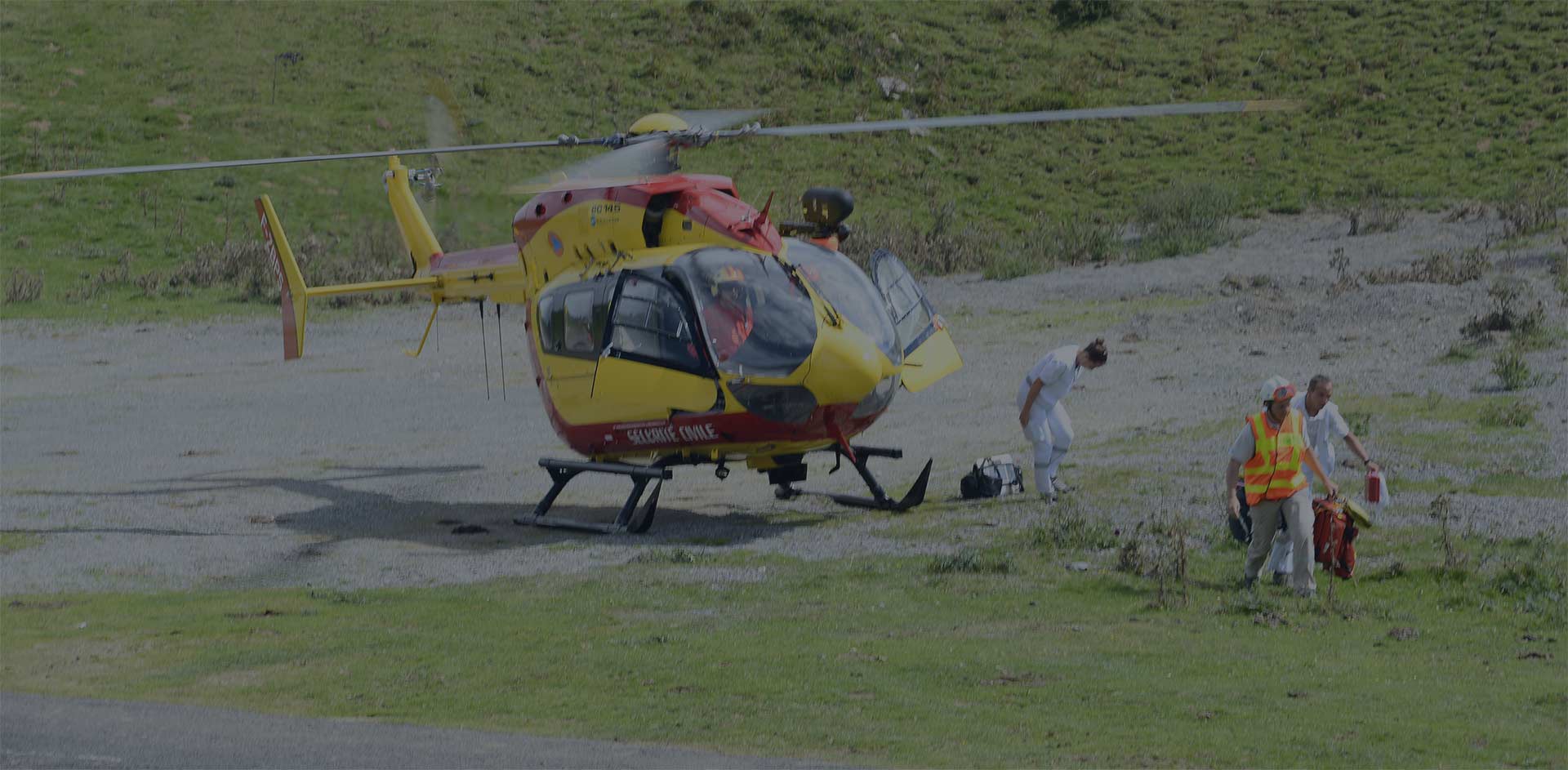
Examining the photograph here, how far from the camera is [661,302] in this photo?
17.2m

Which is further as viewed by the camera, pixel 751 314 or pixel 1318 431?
pixel 751 314

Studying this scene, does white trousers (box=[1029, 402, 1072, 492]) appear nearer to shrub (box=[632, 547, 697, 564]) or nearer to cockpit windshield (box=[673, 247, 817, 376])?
cockpit windshield (box=[673, 247, 817, 376])

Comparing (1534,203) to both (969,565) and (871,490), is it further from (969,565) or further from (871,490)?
(969,565)

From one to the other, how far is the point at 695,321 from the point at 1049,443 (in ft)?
12.9

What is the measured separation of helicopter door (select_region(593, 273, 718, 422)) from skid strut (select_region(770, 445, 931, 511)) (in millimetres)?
1641

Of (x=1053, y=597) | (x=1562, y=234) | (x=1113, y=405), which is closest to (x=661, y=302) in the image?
(x=1053, y=597)

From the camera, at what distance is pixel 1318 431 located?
14.8m

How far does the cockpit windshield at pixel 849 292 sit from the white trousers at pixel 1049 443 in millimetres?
1718

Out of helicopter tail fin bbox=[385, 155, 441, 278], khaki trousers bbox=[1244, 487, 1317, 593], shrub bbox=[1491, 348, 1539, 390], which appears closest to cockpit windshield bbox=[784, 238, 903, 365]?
khaki trousers bbox=[1244, 487, 1317, 593]

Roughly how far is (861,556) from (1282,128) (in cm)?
4050

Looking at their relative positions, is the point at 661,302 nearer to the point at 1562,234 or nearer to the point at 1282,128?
the point at 1562,234

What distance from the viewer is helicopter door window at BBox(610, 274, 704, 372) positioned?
56.0ft

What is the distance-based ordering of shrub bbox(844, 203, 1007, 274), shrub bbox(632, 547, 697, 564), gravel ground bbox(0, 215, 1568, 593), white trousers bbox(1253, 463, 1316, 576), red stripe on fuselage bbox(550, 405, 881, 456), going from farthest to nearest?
1. shrub bbox(844, 203, 1007, 274)
2. gravel ground bbox(0, 215, 1568, 593)
3. red stripe on fuselage bbox(550, 405, 881, 456)
4. shrub bbox(632, 547, 697, 564)
5. white trousers bbox(1253, 463, 1316, 576)

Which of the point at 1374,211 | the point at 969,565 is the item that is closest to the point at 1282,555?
the point at 969,565
